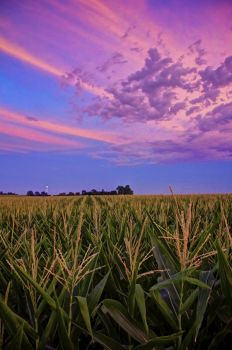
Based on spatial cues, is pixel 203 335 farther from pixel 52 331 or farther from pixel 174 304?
pixel 52 331

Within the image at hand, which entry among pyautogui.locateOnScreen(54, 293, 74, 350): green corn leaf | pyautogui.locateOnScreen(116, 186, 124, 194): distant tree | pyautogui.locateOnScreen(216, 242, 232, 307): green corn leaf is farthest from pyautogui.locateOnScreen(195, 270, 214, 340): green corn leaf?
pyautogui.locateOnScreen(116, 186, 124, 194): distant tree

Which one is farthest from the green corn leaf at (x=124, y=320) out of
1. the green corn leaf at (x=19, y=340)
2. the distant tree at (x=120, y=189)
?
the distant tree at (x=120, y=189)

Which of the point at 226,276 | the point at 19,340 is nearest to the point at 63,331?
the point at 19,340

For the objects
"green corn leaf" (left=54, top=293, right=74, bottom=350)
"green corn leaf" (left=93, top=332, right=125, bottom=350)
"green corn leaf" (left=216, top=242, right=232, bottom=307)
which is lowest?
"green corn leaf" (left=93, top=332, right=125, bottom=350)

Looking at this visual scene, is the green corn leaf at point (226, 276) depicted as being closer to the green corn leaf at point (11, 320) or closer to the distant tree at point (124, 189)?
the green corn leaf at point (11, 320)

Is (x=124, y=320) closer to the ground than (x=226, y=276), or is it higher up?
closer to the ground

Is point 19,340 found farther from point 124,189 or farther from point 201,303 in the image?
point 124,189


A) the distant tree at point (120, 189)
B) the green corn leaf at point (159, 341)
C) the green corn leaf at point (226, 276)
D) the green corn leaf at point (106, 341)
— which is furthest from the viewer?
the distant tree at point (120, 189)

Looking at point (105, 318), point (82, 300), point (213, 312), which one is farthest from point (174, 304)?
point (82, 300)

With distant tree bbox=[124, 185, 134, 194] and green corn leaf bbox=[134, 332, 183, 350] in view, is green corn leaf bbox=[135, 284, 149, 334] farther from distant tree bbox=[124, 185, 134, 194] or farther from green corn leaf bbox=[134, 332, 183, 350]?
distant tree bbox=[124, 185, 134, 194]

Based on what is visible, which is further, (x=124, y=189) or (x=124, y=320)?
(x=124, y=189)

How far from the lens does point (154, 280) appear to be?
1829 mm

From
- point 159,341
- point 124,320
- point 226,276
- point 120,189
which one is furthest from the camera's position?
point 120,189

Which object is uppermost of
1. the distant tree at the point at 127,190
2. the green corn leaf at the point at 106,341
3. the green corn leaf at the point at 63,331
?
the distant tree at the point at 127,190
